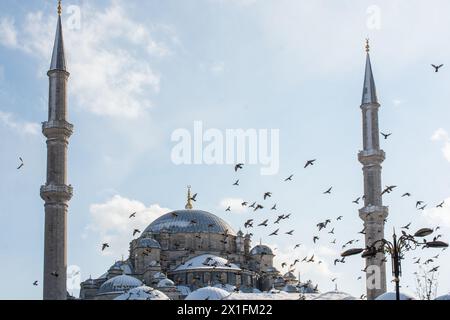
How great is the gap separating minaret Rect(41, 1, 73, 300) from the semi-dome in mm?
18692

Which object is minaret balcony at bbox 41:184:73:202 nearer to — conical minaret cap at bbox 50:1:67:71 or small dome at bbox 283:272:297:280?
conical minaret cap at bbox 50:1:67:71

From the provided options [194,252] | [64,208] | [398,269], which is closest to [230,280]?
[194,252]

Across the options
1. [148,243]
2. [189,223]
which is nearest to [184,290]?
[148,243]

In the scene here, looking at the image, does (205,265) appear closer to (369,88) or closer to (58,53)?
(369,88)

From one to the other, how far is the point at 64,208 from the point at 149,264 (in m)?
15.4

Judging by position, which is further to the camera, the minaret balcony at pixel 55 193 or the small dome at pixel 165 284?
the small dome at pixel 165 284

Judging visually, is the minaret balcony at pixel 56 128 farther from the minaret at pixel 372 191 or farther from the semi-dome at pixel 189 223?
the semi-dome at pixel 189 223

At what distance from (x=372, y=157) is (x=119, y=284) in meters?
17.6

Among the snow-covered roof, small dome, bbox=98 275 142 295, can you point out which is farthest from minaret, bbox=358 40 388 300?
small dome, bbox=98 275 142 295

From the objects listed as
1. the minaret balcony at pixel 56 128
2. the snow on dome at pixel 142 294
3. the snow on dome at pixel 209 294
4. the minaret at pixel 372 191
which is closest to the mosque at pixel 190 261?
the snow on dome at pixel 142 294

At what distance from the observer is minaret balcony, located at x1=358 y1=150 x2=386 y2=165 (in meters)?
49.5

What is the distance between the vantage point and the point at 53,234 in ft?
145

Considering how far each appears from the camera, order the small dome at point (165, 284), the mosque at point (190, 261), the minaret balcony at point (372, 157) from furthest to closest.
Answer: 1. the mosque at point (190, 261)
2. the small dome at point (165, 284)
3. the minaret balcony at point (372, 157)

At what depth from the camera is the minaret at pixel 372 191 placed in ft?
159
